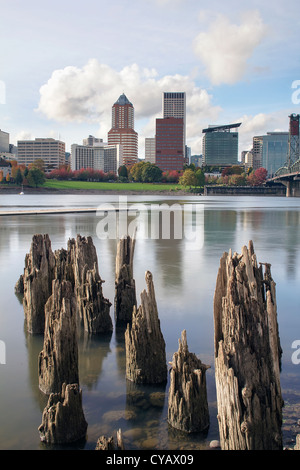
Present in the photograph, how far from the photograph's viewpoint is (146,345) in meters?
8.68

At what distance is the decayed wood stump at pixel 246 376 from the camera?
20.0ft

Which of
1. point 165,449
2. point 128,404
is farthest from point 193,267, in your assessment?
point 165,449

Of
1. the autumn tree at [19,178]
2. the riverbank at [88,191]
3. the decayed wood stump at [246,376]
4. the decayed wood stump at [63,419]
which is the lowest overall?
the decayed wood stump at [63,419]

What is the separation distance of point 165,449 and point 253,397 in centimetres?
159

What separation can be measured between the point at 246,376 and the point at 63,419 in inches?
112

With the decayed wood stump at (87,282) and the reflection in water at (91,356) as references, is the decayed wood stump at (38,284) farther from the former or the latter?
the reflection in water at (91,356)

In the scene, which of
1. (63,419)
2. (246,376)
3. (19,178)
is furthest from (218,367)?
(19,178)

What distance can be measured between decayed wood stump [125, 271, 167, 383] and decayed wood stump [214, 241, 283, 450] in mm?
2232

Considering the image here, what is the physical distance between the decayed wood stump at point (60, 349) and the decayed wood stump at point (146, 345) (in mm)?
1165

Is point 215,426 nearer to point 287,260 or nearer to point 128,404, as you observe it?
point 128,404

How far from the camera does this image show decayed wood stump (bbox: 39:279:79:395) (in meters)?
8.16

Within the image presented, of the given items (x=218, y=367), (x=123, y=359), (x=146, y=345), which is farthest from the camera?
(x=123, y=359)

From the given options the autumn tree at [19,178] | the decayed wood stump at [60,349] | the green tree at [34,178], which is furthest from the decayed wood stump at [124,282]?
the autumn tree at [19,178]

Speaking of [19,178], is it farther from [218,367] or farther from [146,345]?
[218,367]
